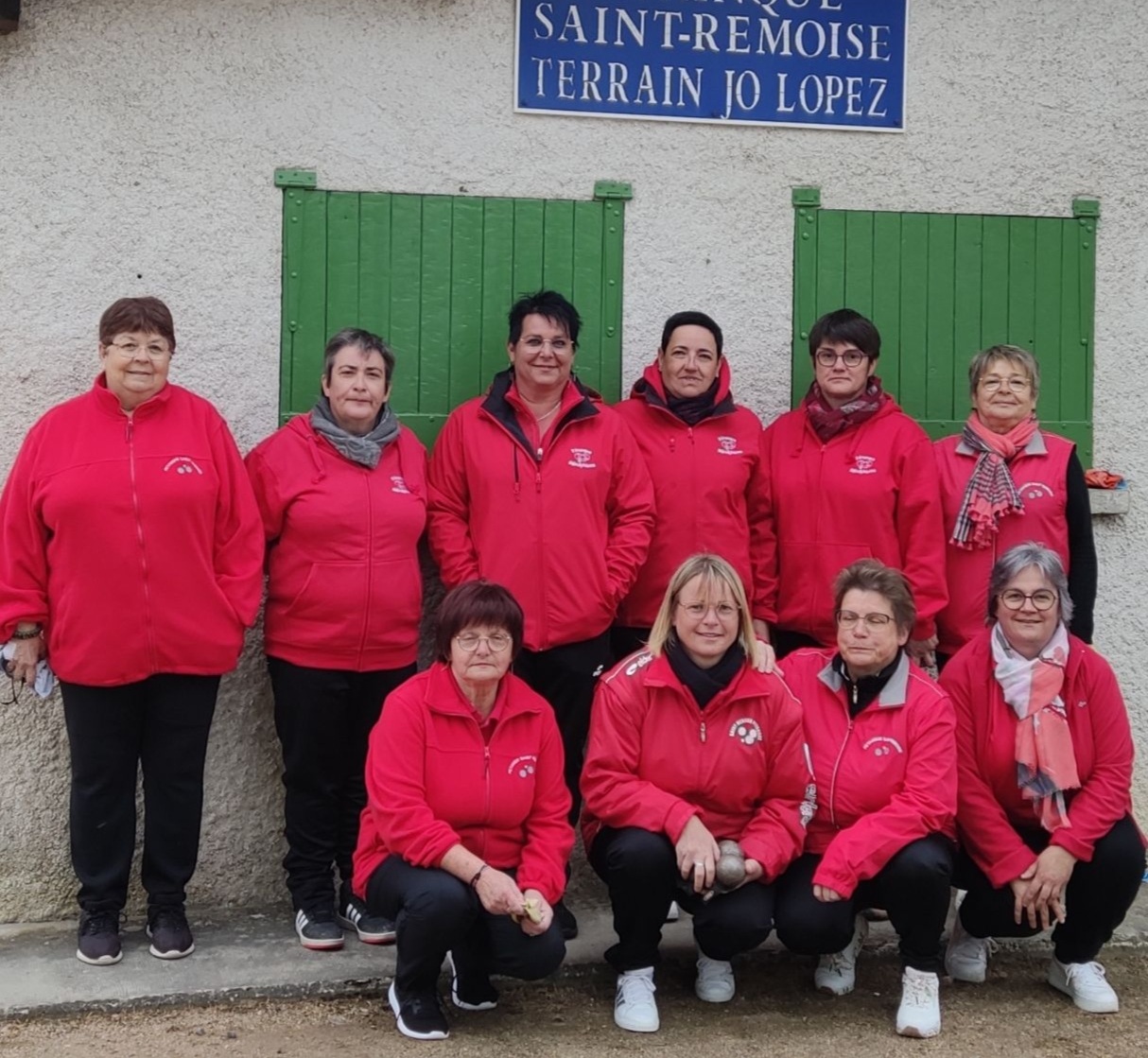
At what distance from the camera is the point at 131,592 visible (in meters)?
4.00

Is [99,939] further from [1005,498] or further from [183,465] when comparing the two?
[1005,498]

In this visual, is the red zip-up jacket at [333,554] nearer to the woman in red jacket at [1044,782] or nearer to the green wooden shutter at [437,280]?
the green wooden shutter at [437,280]

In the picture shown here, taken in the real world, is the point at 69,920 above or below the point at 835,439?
below

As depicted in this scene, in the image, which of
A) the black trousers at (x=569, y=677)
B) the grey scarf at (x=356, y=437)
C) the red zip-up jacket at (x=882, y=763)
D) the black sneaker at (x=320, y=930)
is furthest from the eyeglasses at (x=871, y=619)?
the black sneaker at (x=320, y=930)

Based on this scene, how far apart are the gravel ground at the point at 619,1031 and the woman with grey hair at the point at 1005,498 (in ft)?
3.88

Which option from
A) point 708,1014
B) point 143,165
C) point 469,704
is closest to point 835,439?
point 469,704

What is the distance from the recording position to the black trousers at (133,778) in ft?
13.4

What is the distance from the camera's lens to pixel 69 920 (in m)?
4.58

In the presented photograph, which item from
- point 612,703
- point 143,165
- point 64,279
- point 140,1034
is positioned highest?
point 143,165

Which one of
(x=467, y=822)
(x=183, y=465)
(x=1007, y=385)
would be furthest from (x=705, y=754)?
(x=183, y=465)

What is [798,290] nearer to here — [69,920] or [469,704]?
[469,704]

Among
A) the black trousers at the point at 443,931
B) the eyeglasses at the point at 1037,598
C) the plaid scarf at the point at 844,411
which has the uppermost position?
the plaid scarf at the point at 844,411

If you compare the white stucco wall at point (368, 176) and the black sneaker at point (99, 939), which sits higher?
the white stucco wall at point (368, 176)

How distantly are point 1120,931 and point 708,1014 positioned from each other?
1.56m
